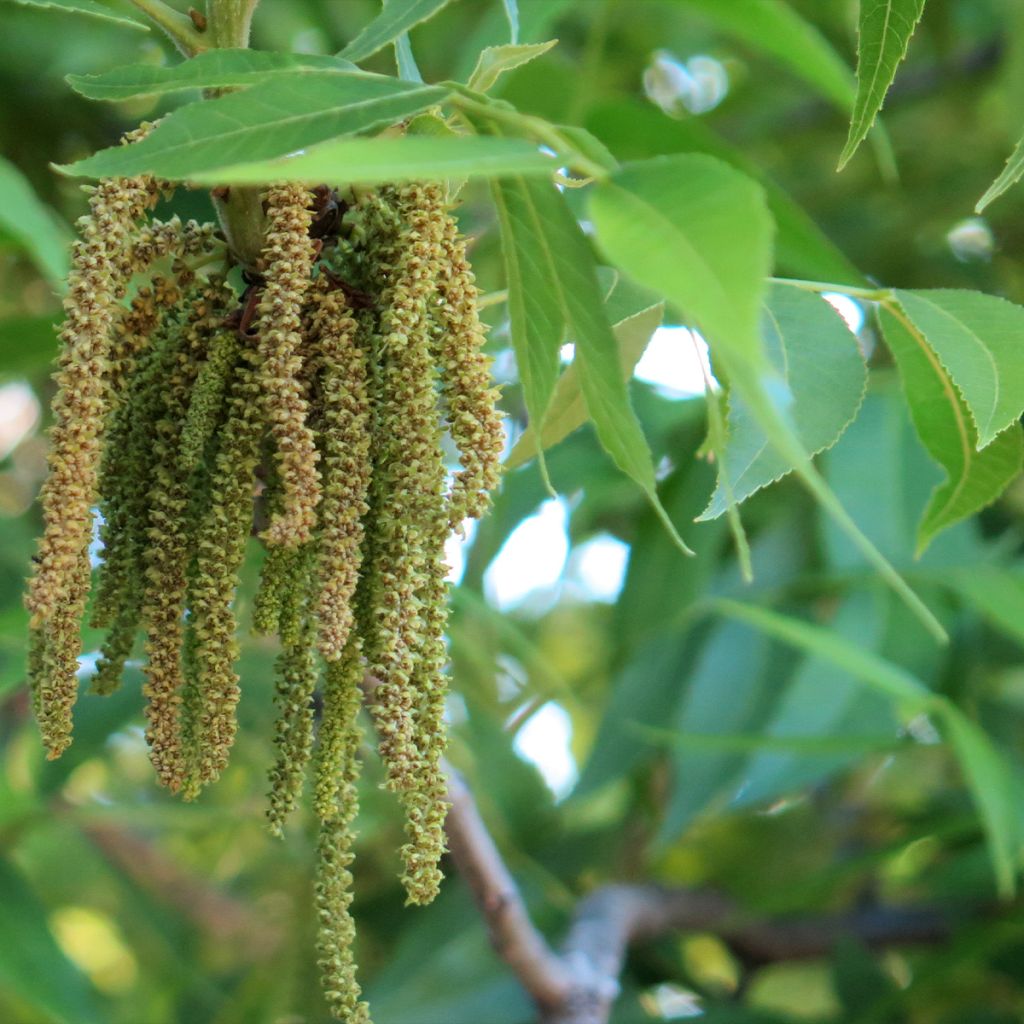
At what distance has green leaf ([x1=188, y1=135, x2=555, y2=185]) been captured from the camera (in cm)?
60

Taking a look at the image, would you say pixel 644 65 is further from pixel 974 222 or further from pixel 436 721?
pixel 436 721

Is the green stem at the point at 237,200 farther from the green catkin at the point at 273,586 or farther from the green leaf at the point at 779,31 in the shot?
the green leaf at the point at 779,31

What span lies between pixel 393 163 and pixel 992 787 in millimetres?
1350

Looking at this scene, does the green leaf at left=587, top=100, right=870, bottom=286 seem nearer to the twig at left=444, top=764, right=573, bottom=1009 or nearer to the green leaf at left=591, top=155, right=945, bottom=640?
the twig at left=444, top=764, right=573, bottom=1009

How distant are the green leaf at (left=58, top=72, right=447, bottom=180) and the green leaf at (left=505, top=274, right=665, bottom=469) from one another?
273 millimetres

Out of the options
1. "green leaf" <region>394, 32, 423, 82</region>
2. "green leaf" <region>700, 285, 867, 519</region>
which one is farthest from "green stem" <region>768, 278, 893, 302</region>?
"green leaf" <region>394, 32, 423, 82</region>

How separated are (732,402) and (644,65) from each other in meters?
2.08

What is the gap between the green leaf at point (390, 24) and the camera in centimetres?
86

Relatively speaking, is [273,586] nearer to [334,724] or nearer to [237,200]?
[334,724]

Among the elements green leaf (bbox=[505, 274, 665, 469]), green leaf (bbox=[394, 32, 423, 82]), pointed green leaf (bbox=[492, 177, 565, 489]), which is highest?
green leaf (bbox=[394, 32, 423, 82])

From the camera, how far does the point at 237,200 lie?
90 cm

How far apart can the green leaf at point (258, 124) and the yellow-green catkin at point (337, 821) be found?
1.03 feet

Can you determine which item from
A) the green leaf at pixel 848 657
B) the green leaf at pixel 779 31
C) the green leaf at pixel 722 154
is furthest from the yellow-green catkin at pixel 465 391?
the green leaf at pixel 722 154

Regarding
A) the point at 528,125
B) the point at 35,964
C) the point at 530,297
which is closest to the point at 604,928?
the point at 35,964
